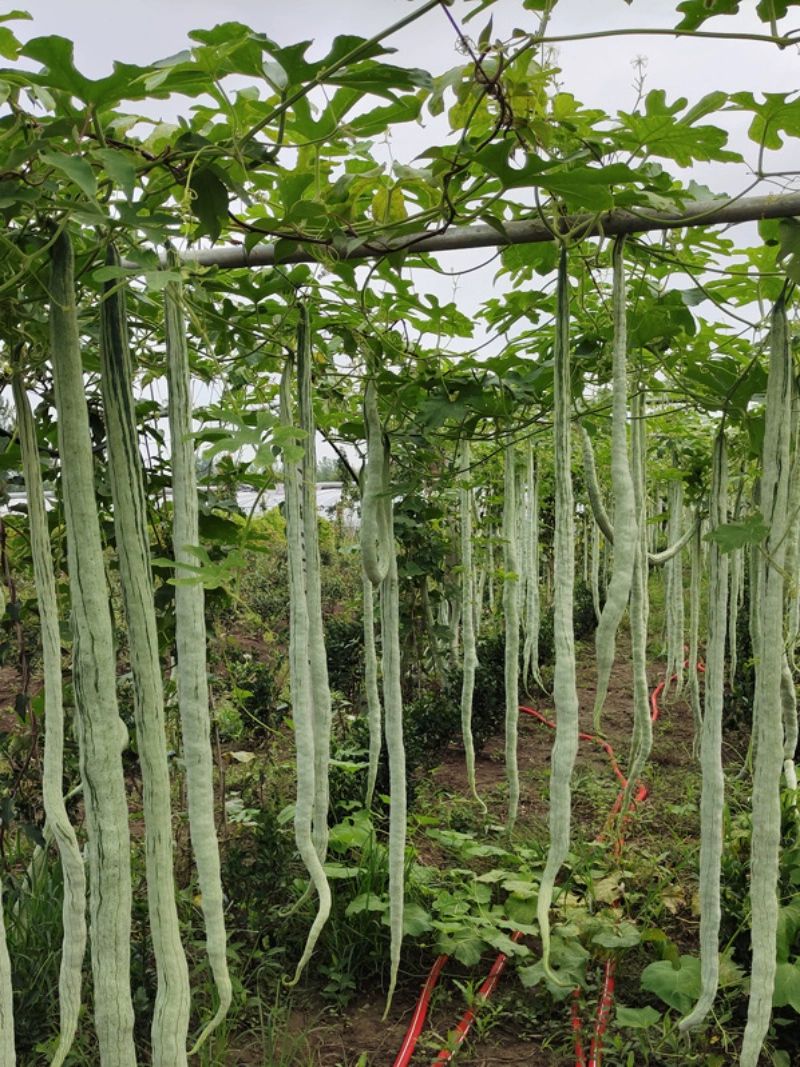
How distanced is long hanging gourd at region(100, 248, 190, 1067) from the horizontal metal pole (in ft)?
0.87

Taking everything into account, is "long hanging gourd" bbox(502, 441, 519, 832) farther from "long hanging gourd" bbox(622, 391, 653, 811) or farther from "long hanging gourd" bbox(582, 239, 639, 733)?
"long hanging gourd" bbox(582, 239, 639, 733)

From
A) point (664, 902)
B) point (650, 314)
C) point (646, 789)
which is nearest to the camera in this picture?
point (650, 314)

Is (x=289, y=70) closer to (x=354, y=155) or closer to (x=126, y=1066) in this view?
(x=354, y=155)

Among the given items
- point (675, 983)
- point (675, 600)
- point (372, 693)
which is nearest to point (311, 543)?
point (372, 693)

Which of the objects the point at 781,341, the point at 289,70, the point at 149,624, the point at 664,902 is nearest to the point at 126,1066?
the point at 149,624

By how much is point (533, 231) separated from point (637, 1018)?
2.17 m

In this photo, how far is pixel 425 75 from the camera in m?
1.16

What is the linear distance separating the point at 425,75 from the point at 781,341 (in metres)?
0.94

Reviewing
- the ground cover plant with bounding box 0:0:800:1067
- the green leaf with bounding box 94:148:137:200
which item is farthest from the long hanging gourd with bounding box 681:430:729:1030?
the green leaf with bounding box 94:148:137:200

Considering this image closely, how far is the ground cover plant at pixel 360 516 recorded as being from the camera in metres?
1.30

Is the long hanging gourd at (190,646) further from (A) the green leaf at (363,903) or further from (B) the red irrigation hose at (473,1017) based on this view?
(A) the green leaf at (363,903)

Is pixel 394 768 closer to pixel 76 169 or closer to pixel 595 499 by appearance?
pixel 595 499

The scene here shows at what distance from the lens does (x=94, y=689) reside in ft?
4.33

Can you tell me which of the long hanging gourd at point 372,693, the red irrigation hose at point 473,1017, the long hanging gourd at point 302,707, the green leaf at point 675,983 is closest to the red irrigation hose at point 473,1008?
the red irrigation hose at point 473,1017
